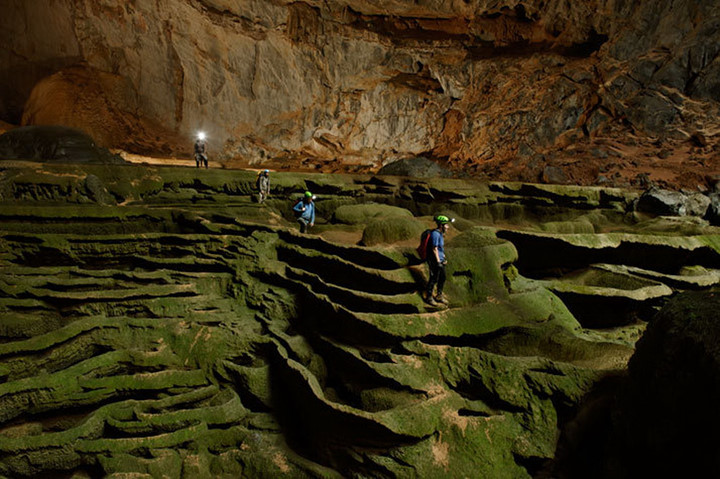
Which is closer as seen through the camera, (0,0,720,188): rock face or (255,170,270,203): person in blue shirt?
(255,170,270,203): person in blue shirt

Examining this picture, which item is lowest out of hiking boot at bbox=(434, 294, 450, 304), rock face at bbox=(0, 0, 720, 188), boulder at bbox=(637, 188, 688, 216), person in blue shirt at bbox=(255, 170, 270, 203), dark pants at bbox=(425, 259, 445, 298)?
hiking boot at bbox=(434, 294, 450, 304)

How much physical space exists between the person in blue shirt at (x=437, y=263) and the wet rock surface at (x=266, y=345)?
0.84 ft

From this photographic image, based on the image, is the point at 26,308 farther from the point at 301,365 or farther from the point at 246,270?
the point at 301,365

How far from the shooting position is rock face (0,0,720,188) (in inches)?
516

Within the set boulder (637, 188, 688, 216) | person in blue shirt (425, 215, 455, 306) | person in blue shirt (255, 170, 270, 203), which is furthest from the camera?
boulder (637, 188, 688, 216)

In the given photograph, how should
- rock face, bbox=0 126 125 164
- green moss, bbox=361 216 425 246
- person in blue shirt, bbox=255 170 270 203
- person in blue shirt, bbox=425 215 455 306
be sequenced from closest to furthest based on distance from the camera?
person in blue shirt, bbox=425 215 455 306 → green moss, bbox=361 216 425 246 → person in blue shirt, bbox=255 170 270 203 → rock face, bbox=0 126 125 164

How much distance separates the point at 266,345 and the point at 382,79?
49.4 feet

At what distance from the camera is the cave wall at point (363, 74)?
42.8 feet

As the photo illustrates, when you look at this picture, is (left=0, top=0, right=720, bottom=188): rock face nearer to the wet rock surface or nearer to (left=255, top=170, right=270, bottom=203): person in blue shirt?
(left=255, top=170, right=270, bottom=203): person in blue shirt

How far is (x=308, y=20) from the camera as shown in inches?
608

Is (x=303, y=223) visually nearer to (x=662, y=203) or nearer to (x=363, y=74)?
(x=363, y=74)

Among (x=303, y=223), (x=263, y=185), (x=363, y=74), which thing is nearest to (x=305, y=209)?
(x=303, y=223)

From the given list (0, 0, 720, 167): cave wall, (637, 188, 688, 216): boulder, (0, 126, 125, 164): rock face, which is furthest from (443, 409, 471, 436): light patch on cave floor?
(0, 0, 720, 167): cave wall

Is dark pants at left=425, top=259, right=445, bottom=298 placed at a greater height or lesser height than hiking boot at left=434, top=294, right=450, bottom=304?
greater
